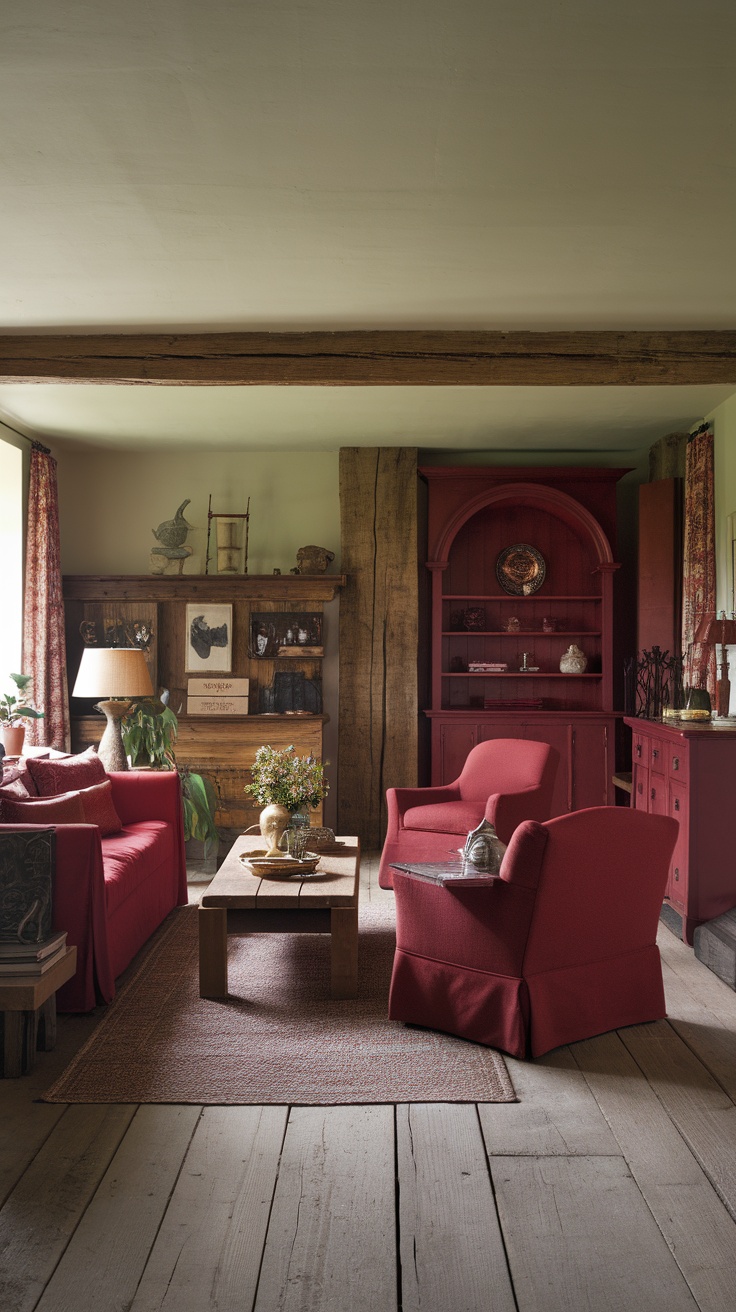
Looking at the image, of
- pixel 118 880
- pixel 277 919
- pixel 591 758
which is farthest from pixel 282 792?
pixel 591 758

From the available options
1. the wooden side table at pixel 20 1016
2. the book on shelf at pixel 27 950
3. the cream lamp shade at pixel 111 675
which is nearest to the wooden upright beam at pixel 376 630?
the cream lamp shade at pixel 111 675

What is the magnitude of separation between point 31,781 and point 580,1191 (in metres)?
3.05

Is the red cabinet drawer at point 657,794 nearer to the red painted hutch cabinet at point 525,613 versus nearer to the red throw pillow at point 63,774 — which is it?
the red painted hutch cabinet at point 525,613

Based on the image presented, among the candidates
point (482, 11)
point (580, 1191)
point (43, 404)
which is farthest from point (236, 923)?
point (43, 404)

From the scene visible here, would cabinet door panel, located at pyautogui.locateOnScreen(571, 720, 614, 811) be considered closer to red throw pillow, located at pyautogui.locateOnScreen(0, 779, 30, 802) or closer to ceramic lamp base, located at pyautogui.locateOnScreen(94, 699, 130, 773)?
ceramic lamp base, located at pyautogui.locateOnScreen(94, 699, 130, 773)

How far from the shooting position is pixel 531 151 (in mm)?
2918

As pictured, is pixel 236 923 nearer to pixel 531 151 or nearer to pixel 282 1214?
pixel 282 1214

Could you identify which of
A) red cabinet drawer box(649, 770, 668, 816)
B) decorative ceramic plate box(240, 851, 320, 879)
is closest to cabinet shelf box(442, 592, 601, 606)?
red cabinet drawer box(649, 770, 668, 816)

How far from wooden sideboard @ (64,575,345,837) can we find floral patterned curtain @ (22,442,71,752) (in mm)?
311

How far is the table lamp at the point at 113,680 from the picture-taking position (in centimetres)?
542

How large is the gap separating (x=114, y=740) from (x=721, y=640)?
11.0 feet

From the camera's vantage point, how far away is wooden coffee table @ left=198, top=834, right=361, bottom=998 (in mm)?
3631

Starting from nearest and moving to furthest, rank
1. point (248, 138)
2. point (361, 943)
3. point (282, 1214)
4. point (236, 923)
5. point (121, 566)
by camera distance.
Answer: point (282, 1214) < point (248, 138) < point (236, 923) < point (361, 943) < point (121, 566)

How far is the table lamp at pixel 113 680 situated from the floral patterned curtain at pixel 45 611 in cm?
85
